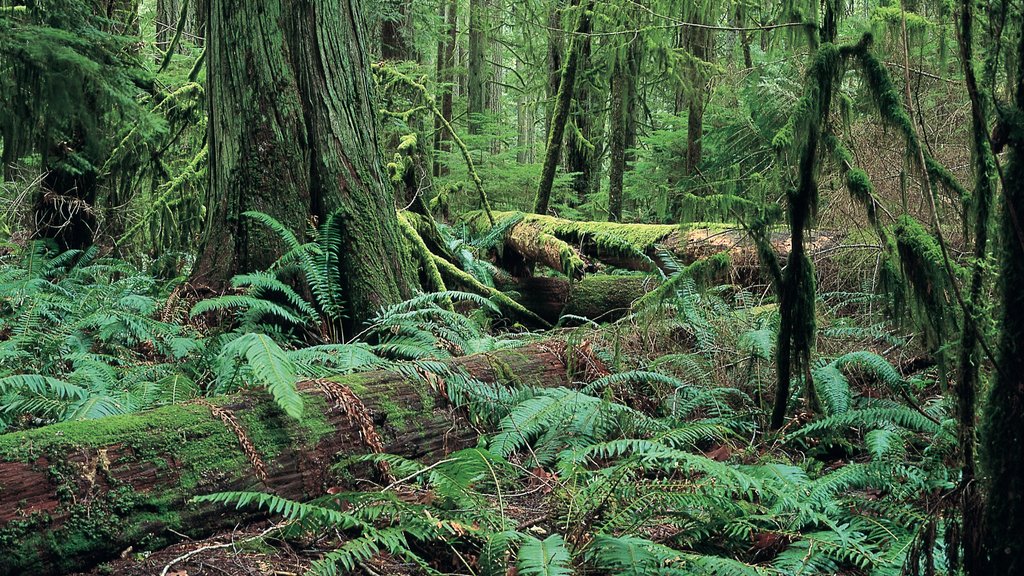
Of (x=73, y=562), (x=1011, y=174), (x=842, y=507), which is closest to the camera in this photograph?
(x=1011, y=174)

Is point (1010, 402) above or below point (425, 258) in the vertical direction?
above

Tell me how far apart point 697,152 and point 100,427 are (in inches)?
399

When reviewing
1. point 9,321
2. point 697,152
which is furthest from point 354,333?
point 697,152

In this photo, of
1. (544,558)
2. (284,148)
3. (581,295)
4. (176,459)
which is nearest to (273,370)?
(176,459)

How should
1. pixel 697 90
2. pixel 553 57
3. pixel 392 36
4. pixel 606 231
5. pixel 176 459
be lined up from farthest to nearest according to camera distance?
1. pixel 553 57
2. pixel 392 36
3. pixel 697 90
4. pixel 606 231
5. pixel 176 459

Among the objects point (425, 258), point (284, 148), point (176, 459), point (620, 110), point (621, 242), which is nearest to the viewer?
point (176, 459)

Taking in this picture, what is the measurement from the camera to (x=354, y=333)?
5125 mm

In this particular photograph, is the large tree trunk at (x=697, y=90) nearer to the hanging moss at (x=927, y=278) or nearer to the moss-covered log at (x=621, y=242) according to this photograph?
the moss-covered log at (x=621, y=242)

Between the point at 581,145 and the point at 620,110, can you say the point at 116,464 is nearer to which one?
the point at 620,110

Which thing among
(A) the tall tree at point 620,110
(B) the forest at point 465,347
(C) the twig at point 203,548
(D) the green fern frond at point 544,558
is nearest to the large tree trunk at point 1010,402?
(B) the forest at point 465,347

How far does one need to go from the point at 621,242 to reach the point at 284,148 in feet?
13.3

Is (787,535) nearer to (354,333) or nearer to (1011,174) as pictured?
(1011,174)

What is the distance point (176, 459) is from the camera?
2842 millimetres

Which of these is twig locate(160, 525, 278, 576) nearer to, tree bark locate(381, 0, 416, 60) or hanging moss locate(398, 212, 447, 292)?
hanging moss locate(398, 212, 447, 292)
